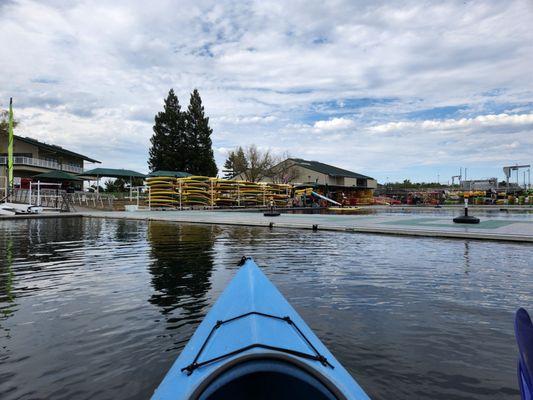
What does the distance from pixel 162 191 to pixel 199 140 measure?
26.9 metres

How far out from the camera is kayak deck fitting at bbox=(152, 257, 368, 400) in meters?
2.08

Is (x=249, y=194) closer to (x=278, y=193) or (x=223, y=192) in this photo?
(x=223, y=192)

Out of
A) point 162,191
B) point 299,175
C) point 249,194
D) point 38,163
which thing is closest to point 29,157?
point 38,163

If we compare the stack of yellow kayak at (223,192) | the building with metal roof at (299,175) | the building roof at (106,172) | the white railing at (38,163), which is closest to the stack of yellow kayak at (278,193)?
the stack of yellow kayak at (223,192)

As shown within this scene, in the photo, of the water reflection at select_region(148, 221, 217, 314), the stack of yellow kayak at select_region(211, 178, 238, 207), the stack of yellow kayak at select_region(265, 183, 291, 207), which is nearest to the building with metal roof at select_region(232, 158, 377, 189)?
the stack of yellow kayak at select_region(265, 183, 291, 207)

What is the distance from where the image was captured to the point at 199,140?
57969mm

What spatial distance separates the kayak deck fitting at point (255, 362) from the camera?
2.08 metres

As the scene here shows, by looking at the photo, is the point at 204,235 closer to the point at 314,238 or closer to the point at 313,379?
the point at 314,238

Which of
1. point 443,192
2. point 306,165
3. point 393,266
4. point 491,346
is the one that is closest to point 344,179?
point 306,165

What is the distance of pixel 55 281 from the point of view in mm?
7035

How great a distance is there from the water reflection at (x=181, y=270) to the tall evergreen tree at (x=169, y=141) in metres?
43.8

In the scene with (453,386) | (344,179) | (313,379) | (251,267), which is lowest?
(453,386)

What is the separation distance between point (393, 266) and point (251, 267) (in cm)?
484

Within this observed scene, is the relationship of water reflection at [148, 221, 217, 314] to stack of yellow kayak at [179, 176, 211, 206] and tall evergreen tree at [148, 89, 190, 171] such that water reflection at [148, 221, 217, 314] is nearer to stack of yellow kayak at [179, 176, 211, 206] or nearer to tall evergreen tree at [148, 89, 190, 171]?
stack of yellow kayak at [179, 176, 211, 206]
